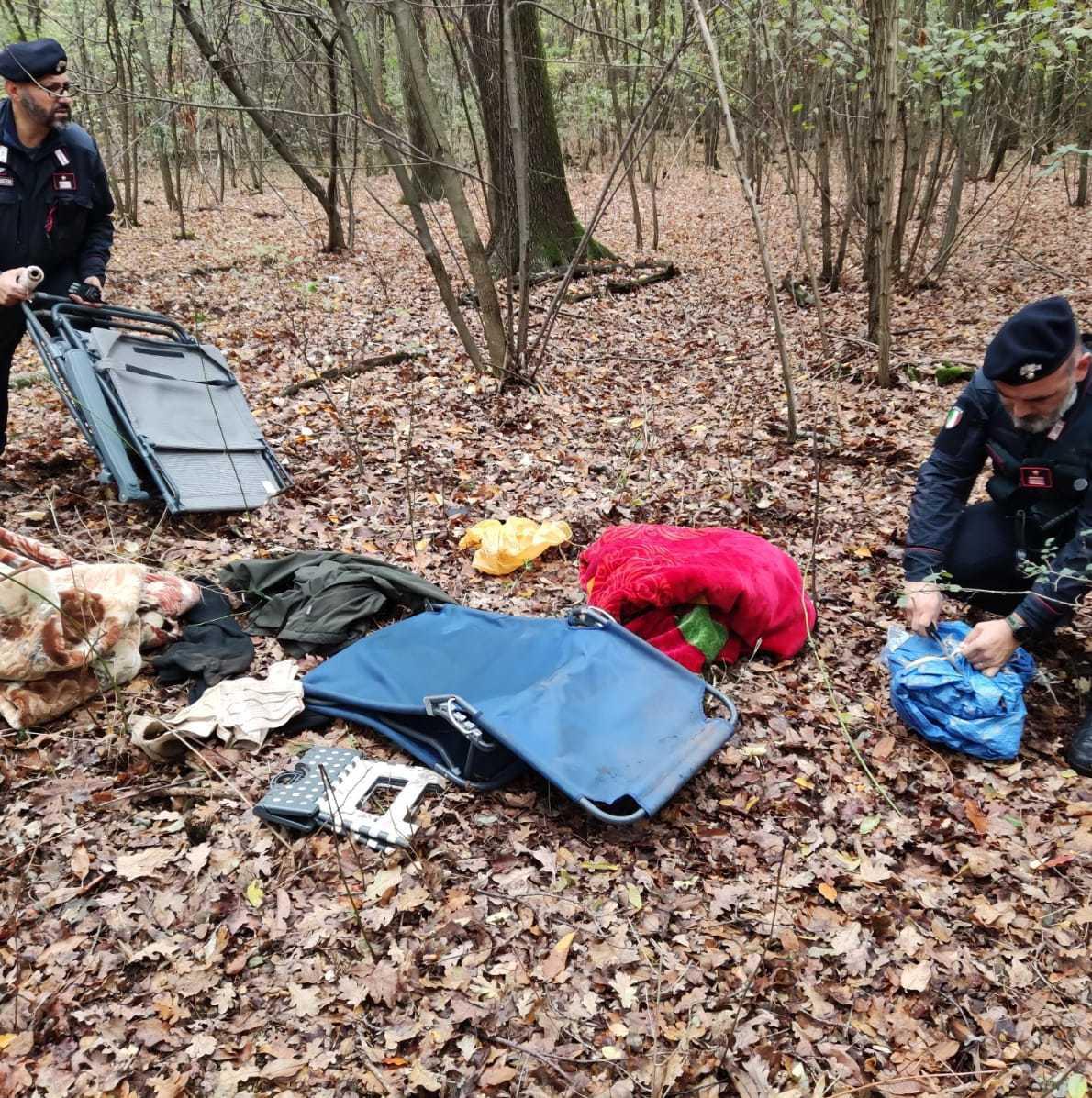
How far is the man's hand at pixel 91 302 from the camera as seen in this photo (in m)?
4.35

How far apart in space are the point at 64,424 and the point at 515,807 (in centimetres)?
474

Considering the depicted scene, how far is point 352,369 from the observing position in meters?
6.75

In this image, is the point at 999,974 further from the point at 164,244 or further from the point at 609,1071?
the point at 164,244

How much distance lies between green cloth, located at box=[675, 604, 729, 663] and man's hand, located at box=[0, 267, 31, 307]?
3.73 metres

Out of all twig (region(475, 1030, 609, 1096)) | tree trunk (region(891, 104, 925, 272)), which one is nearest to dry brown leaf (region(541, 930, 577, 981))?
twig (region(475, 1030, 609, 1096))

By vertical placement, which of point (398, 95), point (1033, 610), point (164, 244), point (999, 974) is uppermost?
point (398, 95)

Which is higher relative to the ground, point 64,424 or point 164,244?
point 164,244

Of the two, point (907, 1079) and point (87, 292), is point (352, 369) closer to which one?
point (87, 292)

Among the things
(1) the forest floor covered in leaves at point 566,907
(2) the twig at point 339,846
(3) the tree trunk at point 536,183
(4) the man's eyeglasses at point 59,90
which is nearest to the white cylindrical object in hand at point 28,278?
(4) the man's eyeglasses at point 59,90

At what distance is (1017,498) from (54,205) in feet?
16.6

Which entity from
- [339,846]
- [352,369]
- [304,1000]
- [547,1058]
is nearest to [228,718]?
[339,846]

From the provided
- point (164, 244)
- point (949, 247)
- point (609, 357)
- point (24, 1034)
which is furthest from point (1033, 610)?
point (164, 244)

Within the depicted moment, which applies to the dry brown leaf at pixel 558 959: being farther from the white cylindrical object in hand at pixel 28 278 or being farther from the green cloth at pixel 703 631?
the white cylindrical object in hand at pixel 28 278

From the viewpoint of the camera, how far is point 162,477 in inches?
164
